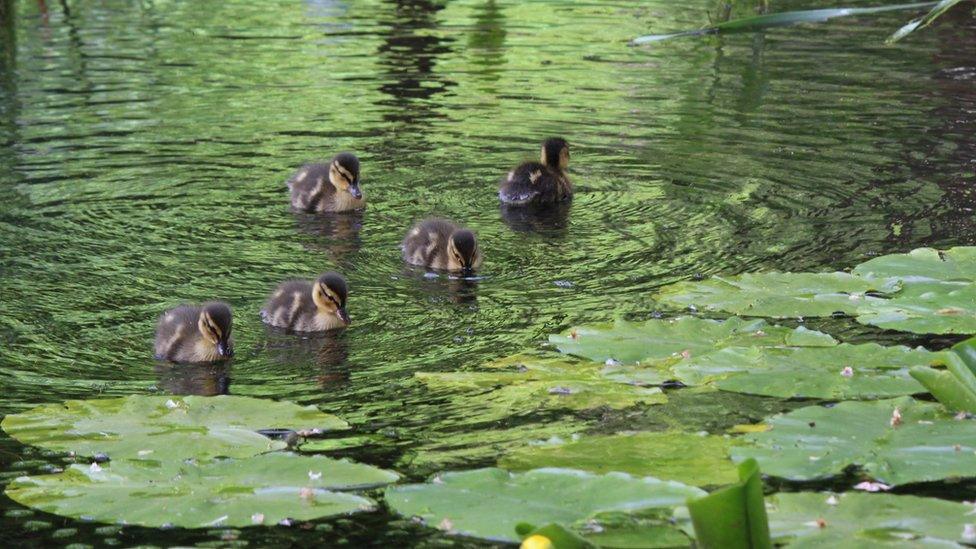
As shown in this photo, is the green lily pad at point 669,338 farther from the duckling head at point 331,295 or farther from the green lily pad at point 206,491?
the green lily pad at point 206,491

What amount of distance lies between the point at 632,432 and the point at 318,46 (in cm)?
980

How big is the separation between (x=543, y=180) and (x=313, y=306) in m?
2.41

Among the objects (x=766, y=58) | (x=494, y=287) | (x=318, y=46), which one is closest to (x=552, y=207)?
(x=494, y=287)

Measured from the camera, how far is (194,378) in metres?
5.42

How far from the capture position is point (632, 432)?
451cm

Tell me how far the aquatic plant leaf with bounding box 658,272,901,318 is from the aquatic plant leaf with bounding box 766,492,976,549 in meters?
2.10

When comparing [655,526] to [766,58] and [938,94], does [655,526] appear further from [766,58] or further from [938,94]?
[766,58]

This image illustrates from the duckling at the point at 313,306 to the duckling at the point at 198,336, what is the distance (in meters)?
0.38

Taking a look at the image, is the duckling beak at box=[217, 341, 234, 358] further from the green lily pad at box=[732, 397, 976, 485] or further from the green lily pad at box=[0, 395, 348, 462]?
the green lily pad at box=[732, 397, 976, 485]

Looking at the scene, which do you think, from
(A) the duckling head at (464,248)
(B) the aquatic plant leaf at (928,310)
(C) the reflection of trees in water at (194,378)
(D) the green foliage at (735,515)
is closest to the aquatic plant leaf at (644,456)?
(D) the green foliage at (735,515)

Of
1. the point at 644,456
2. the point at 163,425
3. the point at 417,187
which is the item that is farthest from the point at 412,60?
the point at 644,456

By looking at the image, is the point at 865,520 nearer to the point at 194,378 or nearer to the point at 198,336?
the point at 194,378

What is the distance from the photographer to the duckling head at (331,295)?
5.91 metres

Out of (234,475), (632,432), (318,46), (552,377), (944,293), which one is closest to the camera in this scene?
(234,475)
